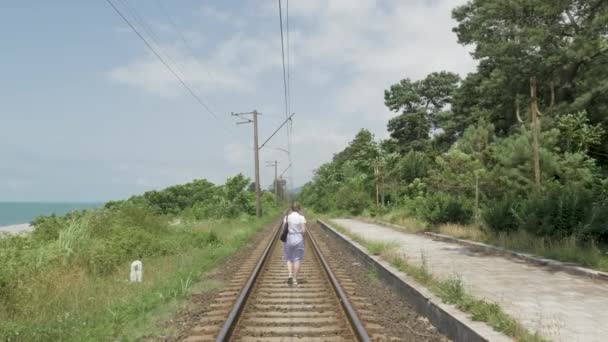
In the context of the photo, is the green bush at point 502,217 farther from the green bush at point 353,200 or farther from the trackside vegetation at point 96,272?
the green bush at point 353,200

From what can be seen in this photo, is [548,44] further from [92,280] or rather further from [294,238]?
[92,280]

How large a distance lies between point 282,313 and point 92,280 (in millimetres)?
5772

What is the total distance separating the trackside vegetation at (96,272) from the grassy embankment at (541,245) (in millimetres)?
8479

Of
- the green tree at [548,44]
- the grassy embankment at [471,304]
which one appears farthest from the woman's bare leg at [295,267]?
the green tree at [548,44]

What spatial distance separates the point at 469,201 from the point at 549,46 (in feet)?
24.0

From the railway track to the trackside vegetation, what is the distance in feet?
3.51

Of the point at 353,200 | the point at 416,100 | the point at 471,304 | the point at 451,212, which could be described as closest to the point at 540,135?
the point at 451,212

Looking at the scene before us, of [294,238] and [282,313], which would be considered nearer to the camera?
[282,313]

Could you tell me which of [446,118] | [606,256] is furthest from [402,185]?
[606,256]

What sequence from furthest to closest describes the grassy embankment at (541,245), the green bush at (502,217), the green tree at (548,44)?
the green tree at (548,44), the green bush at (502,217), the grassy embankment at (541,245)

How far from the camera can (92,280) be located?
40.3 ft

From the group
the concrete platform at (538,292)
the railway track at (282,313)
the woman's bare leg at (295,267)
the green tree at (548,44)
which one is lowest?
the railway track at (282,313)

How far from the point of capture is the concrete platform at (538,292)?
21.5 feet

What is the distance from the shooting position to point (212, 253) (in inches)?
707
